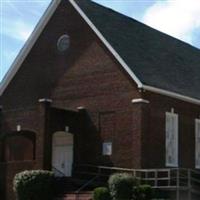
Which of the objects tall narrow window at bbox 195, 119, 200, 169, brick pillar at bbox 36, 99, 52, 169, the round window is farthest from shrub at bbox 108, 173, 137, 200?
the round window

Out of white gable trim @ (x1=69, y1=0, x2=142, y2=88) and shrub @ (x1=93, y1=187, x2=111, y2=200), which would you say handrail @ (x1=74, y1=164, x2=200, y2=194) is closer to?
shrub @ (x1=93, y1=187, x2=111, y2=200)

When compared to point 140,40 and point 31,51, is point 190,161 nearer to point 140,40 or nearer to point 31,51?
point 140,40

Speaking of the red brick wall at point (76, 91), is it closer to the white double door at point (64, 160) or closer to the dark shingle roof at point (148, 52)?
the dark shingle roof at point (148, 52)

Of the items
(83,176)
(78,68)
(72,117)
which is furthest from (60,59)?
(83,176)

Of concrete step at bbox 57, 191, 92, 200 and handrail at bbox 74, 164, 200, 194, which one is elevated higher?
handrail at bbox 74, 164, 200, 194

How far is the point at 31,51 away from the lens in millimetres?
36188

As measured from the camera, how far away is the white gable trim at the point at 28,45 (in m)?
35.4

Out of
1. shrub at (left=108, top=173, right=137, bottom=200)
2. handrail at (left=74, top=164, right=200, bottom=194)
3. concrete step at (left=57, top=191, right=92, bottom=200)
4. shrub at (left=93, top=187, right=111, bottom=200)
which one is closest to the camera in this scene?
shrub at (left=108, top=173, right=137, bottom=200)

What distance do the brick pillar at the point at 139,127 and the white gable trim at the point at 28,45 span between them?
27.4 feet

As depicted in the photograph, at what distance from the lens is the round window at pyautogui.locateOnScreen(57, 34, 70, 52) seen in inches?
1355

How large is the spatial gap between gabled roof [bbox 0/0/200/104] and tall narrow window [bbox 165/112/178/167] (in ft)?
3.79

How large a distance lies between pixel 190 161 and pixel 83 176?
5872 millimetres

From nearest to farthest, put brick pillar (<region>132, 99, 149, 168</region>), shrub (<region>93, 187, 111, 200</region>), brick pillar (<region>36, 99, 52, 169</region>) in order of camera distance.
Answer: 1. shrub (<region>93, 187, 111, 200</region>)
2. brick pillar (<region>132, 99, 149, 168</region>)
3. brick pillar (<region>36, 99, 52, 169</region>)

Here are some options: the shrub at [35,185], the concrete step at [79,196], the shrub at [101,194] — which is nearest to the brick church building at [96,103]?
the shrub at [35,185]
